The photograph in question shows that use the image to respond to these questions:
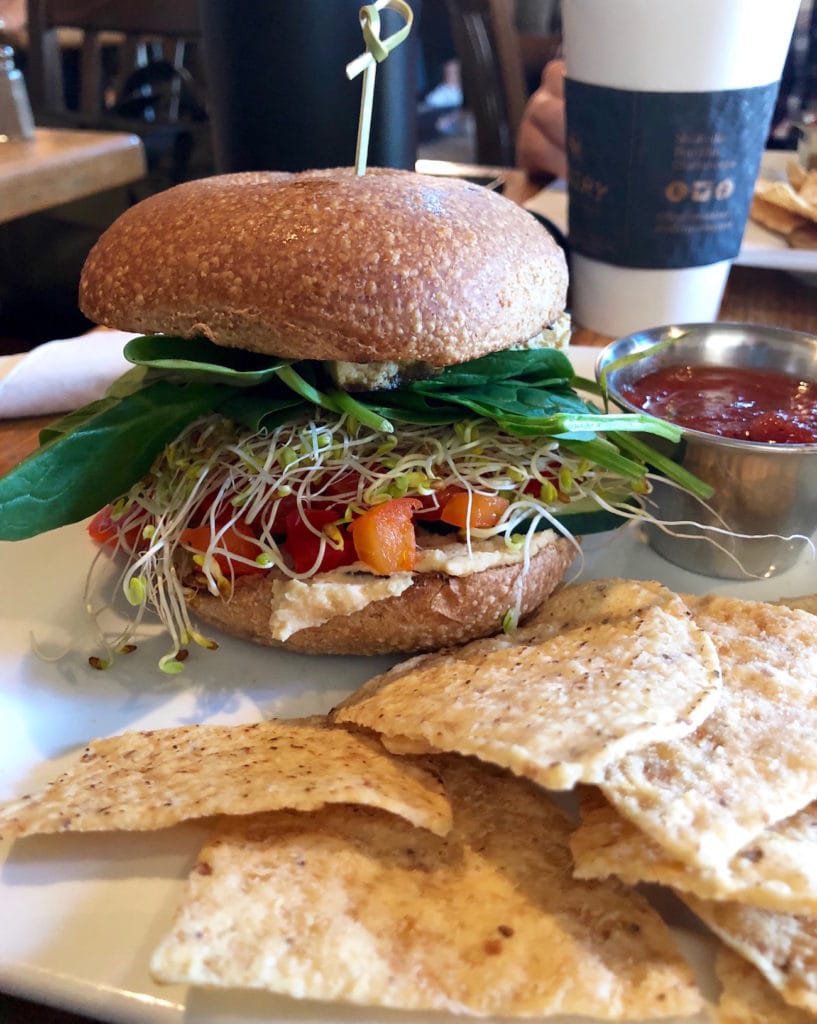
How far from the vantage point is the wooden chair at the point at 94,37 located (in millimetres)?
4738

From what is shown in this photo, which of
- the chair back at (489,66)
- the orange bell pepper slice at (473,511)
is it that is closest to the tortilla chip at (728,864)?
the orange bell pepper slice at (473,511)

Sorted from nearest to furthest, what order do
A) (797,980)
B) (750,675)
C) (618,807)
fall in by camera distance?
(797,980) < (618,807) < (750,675)

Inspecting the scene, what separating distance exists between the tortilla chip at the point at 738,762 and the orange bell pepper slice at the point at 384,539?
1.60 ft

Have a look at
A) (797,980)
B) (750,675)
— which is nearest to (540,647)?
(750,675)

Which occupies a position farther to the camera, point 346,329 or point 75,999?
point 346,329

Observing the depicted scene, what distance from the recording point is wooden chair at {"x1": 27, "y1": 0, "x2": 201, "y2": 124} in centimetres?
474

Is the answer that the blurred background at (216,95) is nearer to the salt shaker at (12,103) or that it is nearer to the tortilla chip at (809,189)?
the salt shaker at (12,103)

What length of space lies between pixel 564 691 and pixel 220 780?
493mm

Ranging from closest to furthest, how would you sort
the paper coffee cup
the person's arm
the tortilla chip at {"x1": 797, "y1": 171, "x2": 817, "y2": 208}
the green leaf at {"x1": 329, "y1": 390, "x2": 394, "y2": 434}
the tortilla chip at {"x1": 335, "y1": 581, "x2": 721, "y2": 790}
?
the tortilla chip at {"x1": 335, "y1": 581, "x2": 721, "y2": 790}, the green leaf at {"x1": 329, "y1": 390, "x2": 394, "y2": 434}, the paper coffee cup, the tortilla chip at {"x1": 797, "y1": 171, "x2": 817, "y2": 208}, the person's arm

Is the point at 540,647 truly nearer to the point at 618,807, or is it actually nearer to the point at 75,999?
the point at 618,807

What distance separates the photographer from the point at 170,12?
4711mm

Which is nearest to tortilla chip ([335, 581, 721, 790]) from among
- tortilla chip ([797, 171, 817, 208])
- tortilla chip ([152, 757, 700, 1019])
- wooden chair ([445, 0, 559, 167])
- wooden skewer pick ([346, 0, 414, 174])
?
tortilla chip ([152, 757, 700, 1019])

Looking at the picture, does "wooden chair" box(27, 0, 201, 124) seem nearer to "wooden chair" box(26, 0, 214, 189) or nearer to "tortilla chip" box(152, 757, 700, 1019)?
"wooden chair" box(26, 0, 214, 189)

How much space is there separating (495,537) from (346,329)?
46cm
